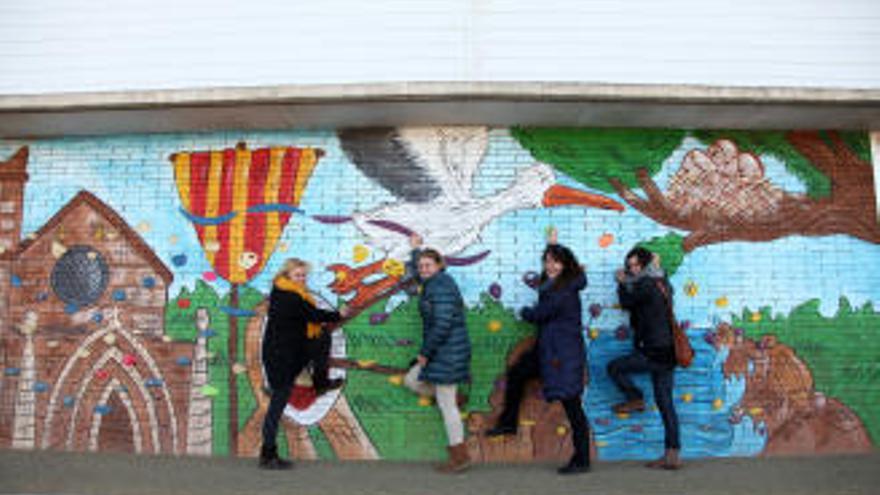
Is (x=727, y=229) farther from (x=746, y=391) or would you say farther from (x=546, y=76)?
(x=546, y=76)

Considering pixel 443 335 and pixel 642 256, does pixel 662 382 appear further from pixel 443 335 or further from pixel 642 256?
pixel 443 335

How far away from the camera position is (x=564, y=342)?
5117 mm

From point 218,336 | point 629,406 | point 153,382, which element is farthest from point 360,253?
point 629,406

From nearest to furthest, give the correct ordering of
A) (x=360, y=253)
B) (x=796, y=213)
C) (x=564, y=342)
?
(x=564, y=342) → (x=360, y=253) → (x=796, y=213)

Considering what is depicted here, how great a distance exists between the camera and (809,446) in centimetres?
598

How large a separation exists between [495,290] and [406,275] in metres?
0.85

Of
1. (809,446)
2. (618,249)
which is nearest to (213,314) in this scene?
(618,249)

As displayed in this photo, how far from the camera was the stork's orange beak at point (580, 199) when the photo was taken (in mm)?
6250

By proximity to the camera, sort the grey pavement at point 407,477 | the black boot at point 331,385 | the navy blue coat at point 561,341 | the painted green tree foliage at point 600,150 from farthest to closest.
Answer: the painted green tree foliage at point 600,150, the black boot at point 331,385, the navy blue coat at point 561,341, the grey pavement at point 407,477

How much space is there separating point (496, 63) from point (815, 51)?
3.00 metres

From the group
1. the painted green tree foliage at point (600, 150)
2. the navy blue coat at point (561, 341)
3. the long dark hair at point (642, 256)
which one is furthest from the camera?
the painted green tree foliage at point (600, 150)

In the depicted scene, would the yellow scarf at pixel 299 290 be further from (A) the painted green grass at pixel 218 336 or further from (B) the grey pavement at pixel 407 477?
(B) the grey pavement at pixel 407 477

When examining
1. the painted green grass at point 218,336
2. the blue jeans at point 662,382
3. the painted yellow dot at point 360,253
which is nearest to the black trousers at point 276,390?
the painted green grass at point 218,336

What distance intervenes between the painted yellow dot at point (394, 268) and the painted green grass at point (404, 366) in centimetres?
29
